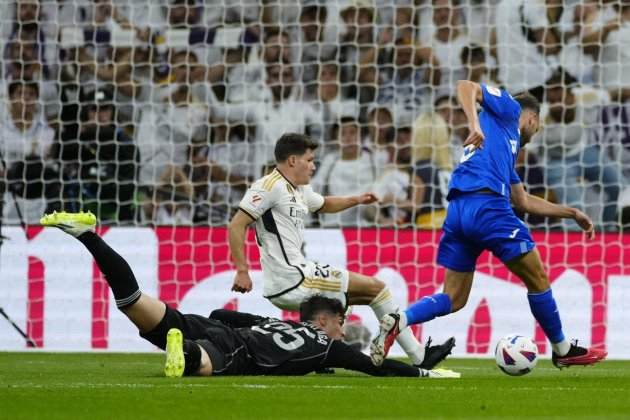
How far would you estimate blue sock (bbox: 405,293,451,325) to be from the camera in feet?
24.0

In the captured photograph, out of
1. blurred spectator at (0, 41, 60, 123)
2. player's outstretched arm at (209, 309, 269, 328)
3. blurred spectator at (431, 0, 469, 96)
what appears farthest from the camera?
blurred spectator at (431, 0, 469, 96)

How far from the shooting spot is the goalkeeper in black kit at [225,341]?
696 centimetres

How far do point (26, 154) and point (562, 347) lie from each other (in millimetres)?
6248

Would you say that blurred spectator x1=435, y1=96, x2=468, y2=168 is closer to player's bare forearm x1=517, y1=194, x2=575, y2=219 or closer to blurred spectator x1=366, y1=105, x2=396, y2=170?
blurred spectator x1=366, y1=105, x2=396, y2=170

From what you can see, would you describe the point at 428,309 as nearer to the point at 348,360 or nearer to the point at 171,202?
the point at 348,360

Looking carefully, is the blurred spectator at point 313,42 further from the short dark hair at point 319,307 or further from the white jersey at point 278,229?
the short dark hair at point 319,307

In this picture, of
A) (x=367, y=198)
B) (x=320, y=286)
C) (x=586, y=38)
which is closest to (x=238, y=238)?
(x=320, y=286)

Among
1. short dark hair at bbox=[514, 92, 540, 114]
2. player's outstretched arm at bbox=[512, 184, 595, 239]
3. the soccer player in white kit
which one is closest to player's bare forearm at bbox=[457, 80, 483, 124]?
short dark hair at bbox=[514, 92, 540, 114]

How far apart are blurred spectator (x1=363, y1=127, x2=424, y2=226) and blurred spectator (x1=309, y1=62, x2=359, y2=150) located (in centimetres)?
65

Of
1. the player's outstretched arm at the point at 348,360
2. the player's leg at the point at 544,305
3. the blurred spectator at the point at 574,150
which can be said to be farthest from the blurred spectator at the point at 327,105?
the player's outstretched arm at the point at 348,360

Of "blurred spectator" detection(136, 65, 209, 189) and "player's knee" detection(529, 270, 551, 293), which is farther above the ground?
"blurred spectator" detection(136, 65, 209, 189)

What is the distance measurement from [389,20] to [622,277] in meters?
3.76

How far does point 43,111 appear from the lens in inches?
484

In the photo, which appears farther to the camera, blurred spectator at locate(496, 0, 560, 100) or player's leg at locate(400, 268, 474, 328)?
blurred spectator at locate(496, 0, 560, 100)
